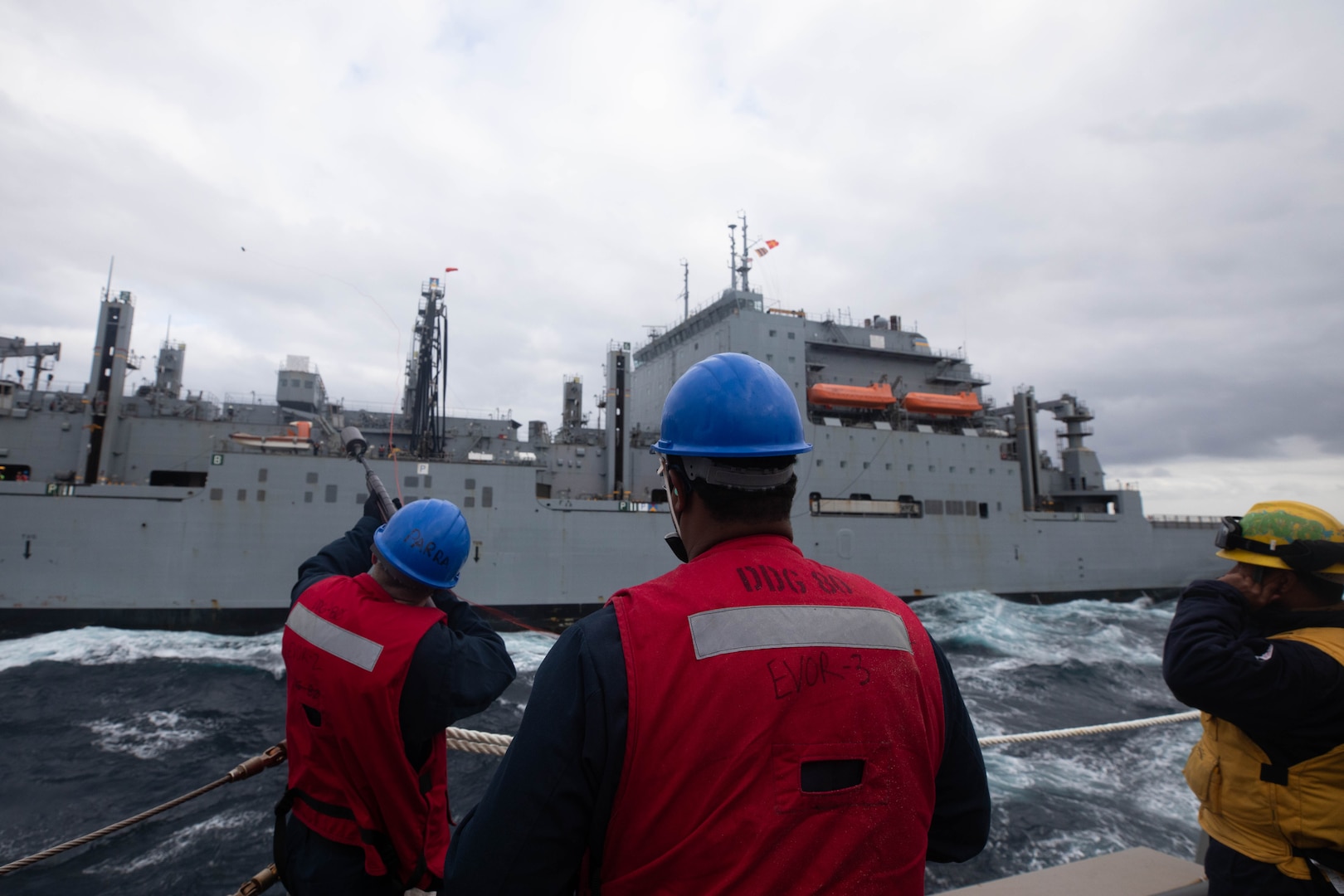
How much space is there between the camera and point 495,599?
15.1 m

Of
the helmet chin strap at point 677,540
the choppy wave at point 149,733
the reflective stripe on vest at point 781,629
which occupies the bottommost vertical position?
the choppy wave at point 149,733

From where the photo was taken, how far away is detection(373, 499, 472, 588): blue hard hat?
2096 mm

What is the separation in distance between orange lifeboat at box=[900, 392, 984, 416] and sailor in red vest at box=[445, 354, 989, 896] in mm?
21308

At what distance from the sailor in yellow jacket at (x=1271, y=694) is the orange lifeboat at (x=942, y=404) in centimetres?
1973

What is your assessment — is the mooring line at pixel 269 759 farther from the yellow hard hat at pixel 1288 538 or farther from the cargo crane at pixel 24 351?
the cargo crane at pixel 24 351

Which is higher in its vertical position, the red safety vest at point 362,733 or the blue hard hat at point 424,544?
the blue hard hat at point 424,544

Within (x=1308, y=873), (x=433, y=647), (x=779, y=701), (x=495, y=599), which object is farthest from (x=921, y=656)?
(x=495, y=599)

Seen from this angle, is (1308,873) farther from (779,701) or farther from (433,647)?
(433,647)

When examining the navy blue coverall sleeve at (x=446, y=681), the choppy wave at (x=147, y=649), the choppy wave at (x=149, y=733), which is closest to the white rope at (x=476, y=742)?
the navy blue coverall sleeve at (x=446, y=681)

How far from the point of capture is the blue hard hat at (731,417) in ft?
4.07

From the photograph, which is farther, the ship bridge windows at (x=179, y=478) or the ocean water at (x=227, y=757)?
the ship bridge windows at (x=179, y=478)

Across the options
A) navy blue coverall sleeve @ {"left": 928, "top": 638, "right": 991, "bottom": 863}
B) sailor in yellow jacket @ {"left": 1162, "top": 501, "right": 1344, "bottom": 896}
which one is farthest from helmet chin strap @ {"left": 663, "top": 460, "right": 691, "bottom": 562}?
sailor in yellow jacket @ {"left": 1162, "top": 501, "right": 1344, "bottom": 896}

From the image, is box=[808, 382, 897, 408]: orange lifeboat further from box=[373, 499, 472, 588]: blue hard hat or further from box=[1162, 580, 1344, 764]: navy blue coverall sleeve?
box=[373, 499, 472, 588]: blue hard hat

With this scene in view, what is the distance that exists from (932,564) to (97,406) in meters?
22.7
